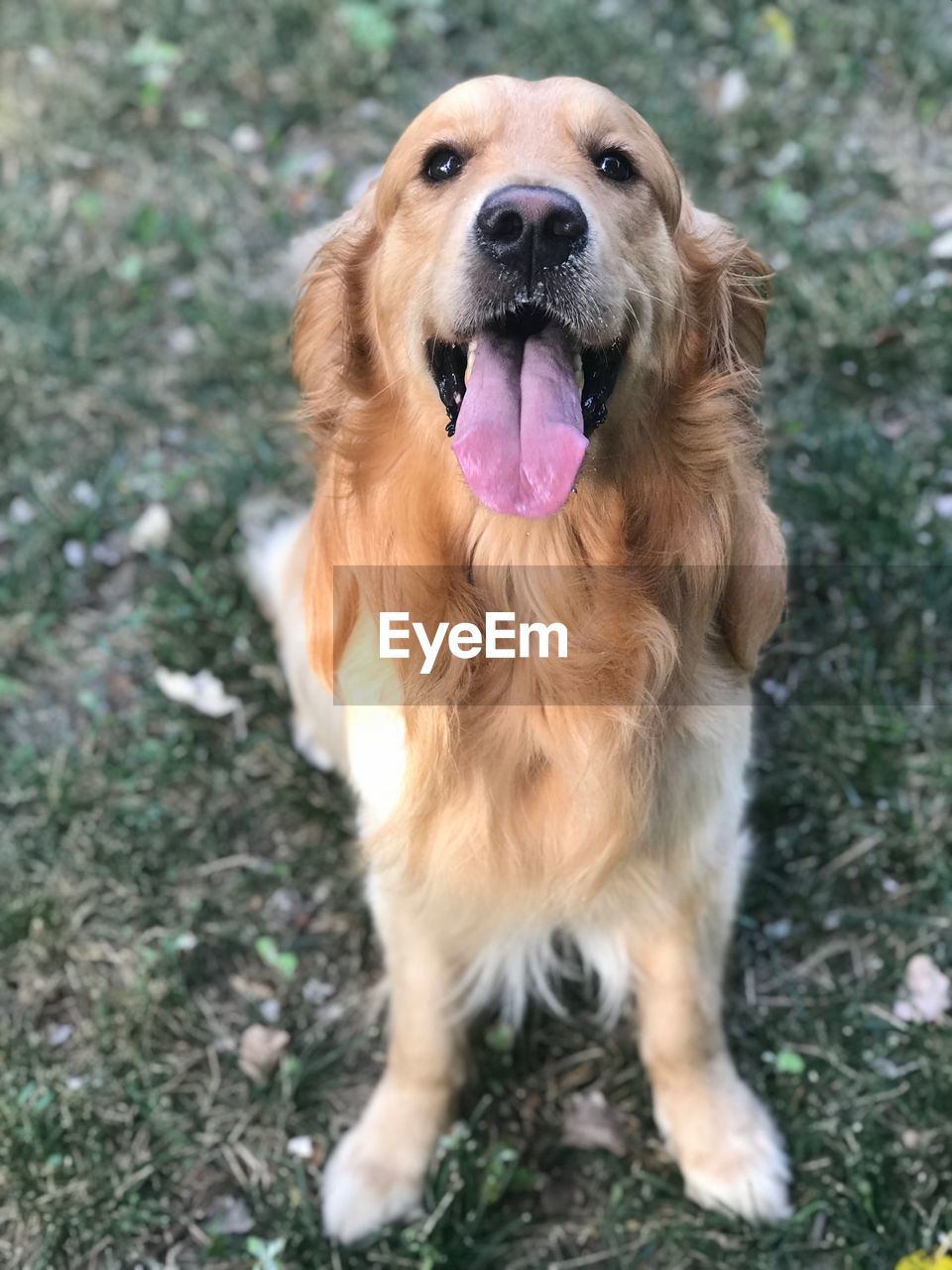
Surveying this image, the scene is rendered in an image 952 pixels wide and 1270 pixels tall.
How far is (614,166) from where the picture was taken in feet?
7.06

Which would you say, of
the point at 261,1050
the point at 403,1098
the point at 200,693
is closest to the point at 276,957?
the point at 261,1050

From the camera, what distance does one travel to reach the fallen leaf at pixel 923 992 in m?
2.78

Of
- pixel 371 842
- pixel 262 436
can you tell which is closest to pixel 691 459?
pixel 371 842

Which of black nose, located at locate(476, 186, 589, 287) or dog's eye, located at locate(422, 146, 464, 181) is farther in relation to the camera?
dog's eye, located at locate(422, 146, 464, 181)

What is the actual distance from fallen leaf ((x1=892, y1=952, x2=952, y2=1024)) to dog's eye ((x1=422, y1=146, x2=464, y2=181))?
1974 mm

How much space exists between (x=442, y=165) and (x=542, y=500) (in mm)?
693

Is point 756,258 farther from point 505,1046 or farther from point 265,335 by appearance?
point 265,335

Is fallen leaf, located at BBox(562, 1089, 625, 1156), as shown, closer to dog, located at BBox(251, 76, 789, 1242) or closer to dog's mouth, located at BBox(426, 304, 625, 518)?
dog, located at BBox(251, 76, 789, 1242)

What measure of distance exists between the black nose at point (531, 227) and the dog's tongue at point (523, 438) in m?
0.13

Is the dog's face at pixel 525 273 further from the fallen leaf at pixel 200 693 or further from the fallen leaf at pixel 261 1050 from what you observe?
the fallen leaf at pixel 261 1050

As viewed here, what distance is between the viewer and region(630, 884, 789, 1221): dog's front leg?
8.27 ft

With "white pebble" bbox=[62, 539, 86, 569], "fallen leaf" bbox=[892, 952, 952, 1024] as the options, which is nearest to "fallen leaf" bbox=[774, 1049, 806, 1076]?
"fallen leaf" bbox=[892, 952, 952, 1024]

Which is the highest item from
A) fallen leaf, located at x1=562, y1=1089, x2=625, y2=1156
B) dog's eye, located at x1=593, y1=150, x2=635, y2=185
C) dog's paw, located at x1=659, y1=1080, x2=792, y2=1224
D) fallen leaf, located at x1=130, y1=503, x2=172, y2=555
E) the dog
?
dog's eye, located at x1=593, y1=150, x2=635, y2=185

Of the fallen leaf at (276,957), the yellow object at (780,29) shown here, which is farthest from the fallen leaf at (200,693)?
the yellow object at (780,29)
